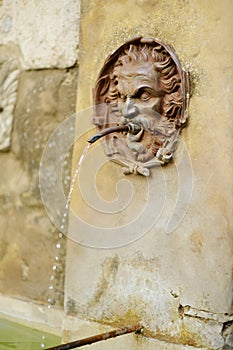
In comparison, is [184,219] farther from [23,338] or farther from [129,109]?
[23,338]

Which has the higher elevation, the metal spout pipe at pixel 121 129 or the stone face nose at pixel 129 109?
the stone face nose at pixel 129 109

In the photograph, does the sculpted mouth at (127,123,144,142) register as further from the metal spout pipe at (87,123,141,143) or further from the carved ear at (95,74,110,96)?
the carved ear at (95,74,110,96)

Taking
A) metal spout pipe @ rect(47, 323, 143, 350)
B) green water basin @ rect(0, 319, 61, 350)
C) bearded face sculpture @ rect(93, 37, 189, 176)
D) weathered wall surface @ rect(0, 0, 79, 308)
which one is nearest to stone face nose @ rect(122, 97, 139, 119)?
bearded face sculpture @ rect(93, 37, 189, 176)

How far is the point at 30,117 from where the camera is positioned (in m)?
2.21

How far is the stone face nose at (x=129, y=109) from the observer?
173 centimetres

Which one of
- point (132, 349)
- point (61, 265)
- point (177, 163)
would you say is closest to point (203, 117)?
point (177, 163)

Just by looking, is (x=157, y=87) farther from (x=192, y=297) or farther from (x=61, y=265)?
(x=61, y=265)

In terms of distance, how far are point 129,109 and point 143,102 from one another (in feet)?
0.14

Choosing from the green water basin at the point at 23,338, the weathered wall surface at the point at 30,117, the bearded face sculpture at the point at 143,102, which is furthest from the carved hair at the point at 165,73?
the green water basin at the point at 23,338

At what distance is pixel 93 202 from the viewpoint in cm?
188

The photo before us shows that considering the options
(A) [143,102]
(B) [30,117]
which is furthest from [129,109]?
(B) [30,117]

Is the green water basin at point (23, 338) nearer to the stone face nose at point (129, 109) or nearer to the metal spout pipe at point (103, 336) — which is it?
the metal spout pipe at point (103, 336)

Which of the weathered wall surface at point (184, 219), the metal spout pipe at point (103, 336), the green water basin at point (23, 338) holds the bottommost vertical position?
the green water basin at point (23, 338)

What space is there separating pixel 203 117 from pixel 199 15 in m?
0.25
